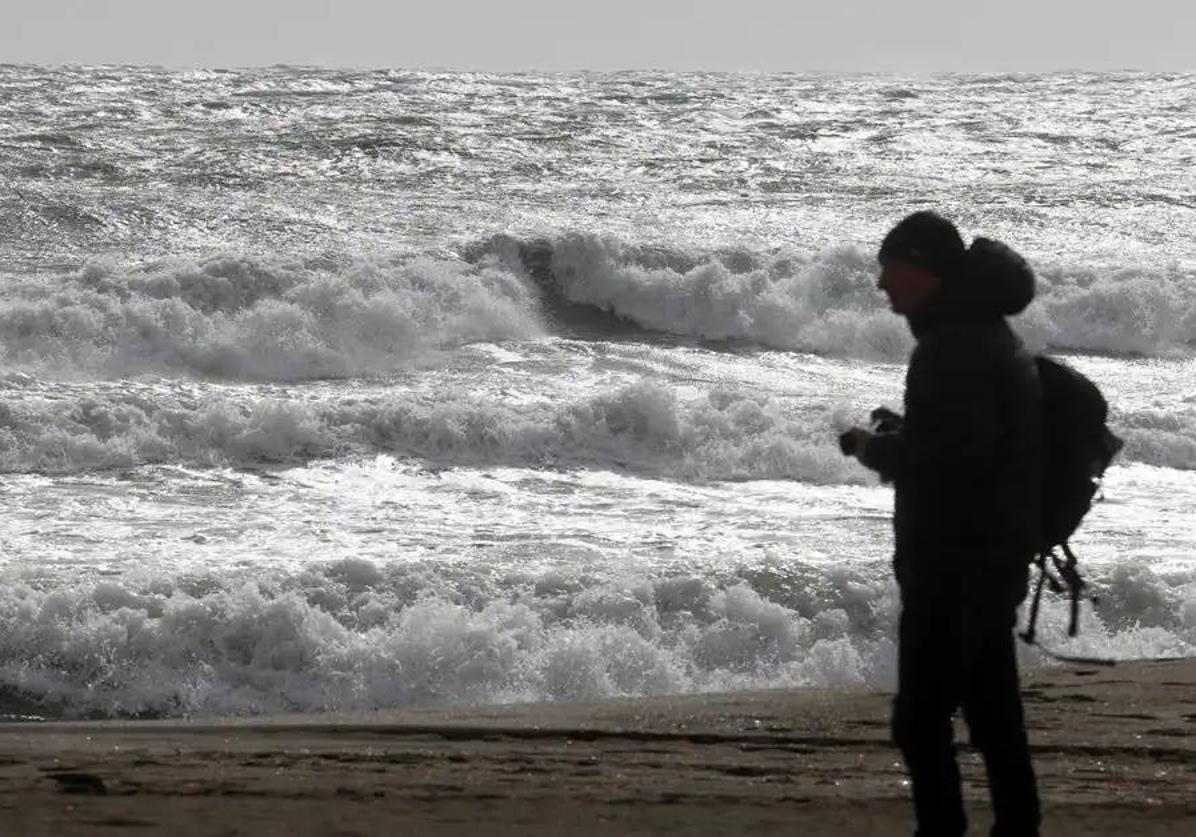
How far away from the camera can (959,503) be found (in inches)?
167

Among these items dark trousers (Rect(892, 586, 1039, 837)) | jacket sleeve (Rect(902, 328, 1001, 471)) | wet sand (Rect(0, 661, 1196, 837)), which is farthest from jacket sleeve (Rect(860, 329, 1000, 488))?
wet sand (Rect(0, 661, 1196, 837))

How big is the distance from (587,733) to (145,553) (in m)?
4.91

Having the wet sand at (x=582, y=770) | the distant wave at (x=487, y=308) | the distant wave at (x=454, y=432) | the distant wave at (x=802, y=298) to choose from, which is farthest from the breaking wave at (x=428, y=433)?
the wet sand at (x=582, y=770)

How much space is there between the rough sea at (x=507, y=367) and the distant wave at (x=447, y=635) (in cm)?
2

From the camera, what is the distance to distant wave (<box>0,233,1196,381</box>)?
18.4 metres

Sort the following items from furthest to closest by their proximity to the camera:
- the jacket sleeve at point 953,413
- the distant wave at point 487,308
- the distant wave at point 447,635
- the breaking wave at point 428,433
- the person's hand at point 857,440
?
the distant wave at point 487,308 < the breaking wave at point 428,433 < the distant wave at point 447,635 < the person's hand at point 857,440 < the jacket sleeve at point 953,413

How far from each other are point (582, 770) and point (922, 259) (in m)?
2.40

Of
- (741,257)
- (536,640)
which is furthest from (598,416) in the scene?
(741,257)

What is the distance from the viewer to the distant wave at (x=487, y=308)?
18.4 m

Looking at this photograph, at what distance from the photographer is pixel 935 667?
14.2 ft

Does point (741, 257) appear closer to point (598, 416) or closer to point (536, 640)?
point (598, 416)

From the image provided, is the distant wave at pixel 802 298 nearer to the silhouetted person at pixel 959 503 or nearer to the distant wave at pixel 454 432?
the distant wave at pixel 454 432

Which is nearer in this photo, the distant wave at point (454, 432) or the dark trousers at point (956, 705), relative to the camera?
the dark trousers at point (956, 705)

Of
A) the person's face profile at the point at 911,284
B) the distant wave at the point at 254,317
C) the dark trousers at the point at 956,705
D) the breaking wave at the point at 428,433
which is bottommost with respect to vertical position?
the dark trousers at the point at 956,705
